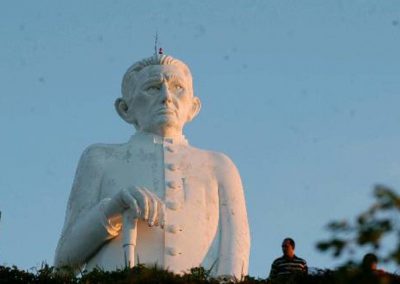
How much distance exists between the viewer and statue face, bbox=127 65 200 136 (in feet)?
46.2

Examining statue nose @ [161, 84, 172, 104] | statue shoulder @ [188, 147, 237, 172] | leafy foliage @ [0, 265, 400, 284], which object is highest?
statue nose @ [161, 84, 172, 104]

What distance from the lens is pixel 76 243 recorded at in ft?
43.1

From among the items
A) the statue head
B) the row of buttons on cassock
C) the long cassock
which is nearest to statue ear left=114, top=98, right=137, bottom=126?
the statue head

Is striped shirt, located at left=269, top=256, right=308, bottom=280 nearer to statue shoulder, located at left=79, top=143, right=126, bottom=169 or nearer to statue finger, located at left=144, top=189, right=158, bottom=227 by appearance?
statue finger, located at left=144, top=189, right=158, bottom=227

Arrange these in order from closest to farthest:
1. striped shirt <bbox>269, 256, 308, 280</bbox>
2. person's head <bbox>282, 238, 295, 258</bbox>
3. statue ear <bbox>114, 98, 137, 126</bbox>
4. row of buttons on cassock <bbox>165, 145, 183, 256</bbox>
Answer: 1. striped shirt <bbox>269, 256, 308, 280</bbox>
2. person's head <bbox>282, 238, 295, 258</bbox>
3. row of buttons on cassock <bbox>165, 145, 183, 256</bbox>
4. statue ear <bbox>114, 98, 137, 126</bbox>

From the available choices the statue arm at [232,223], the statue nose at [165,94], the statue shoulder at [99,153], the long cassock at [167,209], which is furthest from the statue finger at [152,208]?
the statue nose at [165,94]

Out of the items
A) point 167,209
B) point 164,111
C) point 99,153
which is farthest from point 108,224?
point 164,111

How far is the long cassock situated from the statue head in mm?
232

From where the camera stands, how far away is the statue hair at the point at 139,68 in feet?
48.0

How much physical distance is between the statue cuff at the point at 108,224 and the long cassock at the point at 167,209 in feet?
0.05

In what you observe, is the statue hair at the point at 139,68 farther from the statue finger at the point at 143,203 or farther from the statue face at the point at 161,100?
the statue finger at the point at 143,203

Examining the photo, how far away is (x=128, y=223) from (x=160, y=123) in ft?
6.48

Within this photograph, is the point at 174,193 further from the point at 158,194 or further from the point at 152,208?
the point at 152,208

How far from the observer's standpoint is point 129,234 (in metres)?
12.6
